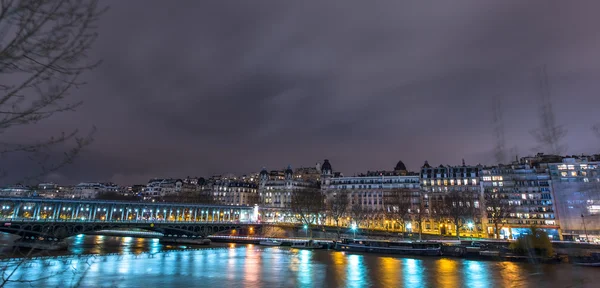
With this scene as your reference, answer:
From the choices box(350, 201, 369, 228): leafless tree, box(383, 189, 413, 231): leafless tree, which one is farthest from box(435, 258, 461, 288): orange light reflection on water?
box(350, 201, 369, 228): leafless tree

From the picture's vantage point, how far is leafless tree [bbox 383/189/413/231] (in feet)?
317

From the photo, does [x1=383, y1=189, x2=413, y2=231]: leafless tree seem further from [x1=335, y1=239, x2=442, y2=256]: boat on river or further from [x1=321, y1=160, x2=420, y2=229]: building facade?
[x1=335, y1=239, x2=442, y2=256]: boat on river

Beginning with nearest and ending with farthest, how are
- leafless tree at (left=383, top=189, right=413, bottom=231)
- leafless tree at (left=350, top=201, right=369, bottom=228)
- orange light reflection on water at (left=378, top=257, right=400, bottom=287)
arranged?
orange light reflection on water at (left=378, top=257, right=400, bottom=287), leafless tree at (left=383, top=189, right=413, bottom=231), leafless tree at (left=350, top=201, right=369, bottom=228)

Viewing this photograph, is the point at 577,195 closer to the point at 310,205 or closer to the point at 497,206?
the point at 497,206

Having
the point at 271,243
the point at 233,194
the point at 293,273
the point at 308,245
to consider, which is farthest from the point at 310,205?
the point at 293,273

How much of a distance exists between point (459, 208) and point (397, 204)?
60.4ft

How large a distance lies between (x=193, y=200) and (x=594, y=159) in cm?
12881

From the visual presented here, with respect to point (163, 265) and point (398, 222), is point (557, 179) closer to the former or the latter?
point (398, 222)

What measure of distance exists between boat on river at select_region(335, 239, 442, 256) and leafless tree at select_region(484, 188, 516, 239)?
28.6 meters

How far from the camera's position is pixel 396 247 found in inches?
2569

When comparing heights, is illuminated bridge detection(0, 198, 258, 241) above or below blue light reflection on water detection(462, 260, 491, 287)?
above

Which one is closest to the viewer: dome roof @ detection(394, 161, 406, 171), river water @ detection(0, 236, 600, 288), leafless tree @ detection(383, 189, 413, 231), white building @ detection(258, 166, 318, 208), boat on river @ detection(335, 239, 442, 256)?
river water @ detection(0, 236, 600, 288)

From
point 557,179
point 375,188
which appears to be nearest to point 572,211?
point 557,179

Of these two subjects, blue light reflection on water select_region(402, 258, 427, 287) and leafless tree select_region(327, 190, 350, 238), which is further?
leafless tree select_region(327, 190, 350, 238)
